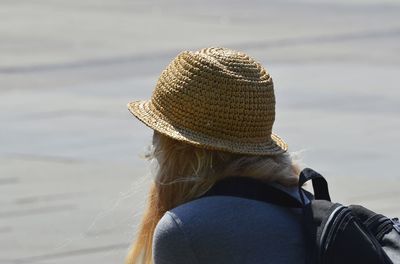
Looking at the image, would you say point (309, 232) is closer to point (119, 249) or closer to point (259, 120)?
point (259, 120)

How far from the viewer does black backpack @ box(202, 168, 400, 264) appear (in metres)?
2.73

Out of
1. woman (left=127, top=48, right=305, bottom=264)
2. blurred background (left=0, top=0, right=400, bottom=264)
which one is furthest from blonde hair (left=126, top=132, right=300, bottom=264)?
blurred background (left=0, top=0, right=400, bottom=264)

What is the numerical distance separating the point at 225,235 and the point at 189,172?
0.21 metres

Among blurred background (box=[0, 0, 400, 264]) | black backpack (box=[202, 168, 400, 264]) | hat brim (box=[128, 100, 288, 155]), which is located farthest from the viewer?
blurred background (box=[0, 0, 400, 264])

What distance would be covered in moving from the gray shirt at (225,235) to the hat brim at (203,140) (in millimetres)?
115

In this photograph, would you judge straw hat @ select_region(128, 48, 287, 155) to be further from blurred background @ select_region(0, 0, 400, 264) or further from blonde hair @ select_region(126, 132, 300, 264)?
blurred background @ select_region(0, 0, 400, 264)

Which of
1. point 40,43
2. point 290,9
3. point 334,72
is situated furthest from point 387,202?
point 290,9

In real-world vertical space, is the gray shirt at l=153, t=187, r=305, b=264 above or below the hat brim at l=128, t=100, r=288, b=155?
below

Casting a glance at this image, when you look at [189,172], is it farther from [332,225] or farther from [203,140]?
[332,225]

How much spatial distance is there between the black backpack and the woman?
28 millimetres

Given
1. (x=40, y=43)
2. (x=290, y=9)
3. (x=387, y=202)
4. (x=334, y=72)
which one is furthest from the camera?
(x=290, y=9)

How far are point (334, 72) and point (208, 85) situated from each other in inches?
393

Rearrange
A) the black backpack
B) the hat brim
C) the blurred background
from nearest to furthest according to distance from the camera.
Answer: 1. the black backpack
2. the hat brim
3. the blurred background

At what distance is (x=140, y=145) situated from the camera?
957cm
